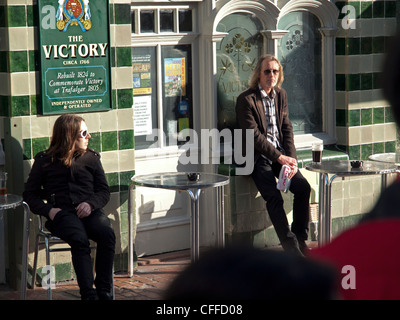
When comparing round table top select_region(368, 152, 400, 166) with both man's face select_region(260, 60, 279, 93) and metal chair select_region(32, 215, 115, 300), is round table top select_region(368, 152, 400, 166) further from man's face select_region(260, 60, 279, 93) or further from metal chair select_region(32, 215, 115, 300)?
metal chair select_region(32, 215, 115, 300)

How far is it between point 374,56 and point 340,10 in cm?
57

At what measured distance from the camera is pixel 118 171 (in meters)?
6.12

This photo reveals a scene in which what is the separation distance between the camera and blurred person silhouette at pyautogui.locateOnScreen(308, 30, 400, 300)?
72 cm

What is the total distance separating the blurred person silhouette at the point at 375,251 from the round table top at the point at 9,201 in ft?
14.3

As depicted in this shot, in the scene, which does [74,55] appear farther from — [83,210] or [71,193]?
[83,210]

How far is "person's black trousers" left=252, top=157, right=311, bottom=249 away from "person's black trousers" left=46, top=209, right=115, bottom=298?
5.34 feet

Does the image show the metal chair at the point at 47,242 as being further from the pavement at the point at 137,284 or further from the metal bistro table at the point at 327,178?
the metal bistro table at the point at 327,178

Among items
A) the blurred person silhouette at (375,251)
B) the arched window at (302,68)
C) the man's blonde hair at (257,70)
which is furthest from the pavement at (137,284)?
the blurred person silhouette at (375,251)

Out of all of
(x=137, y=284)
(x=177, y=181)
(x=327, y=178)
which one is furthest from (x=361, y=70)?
(x=137, y=284)

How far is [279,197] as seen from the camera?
6.47m

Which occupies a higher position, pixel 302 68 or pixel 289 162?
pixel 302 68

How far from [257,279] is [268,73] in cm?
600

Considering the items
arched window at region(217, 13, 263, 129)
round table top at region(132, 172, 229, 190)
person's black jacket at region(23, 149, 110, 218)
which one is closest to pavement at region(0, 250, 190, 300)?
round table top at region(132, 172, 229, 190)
